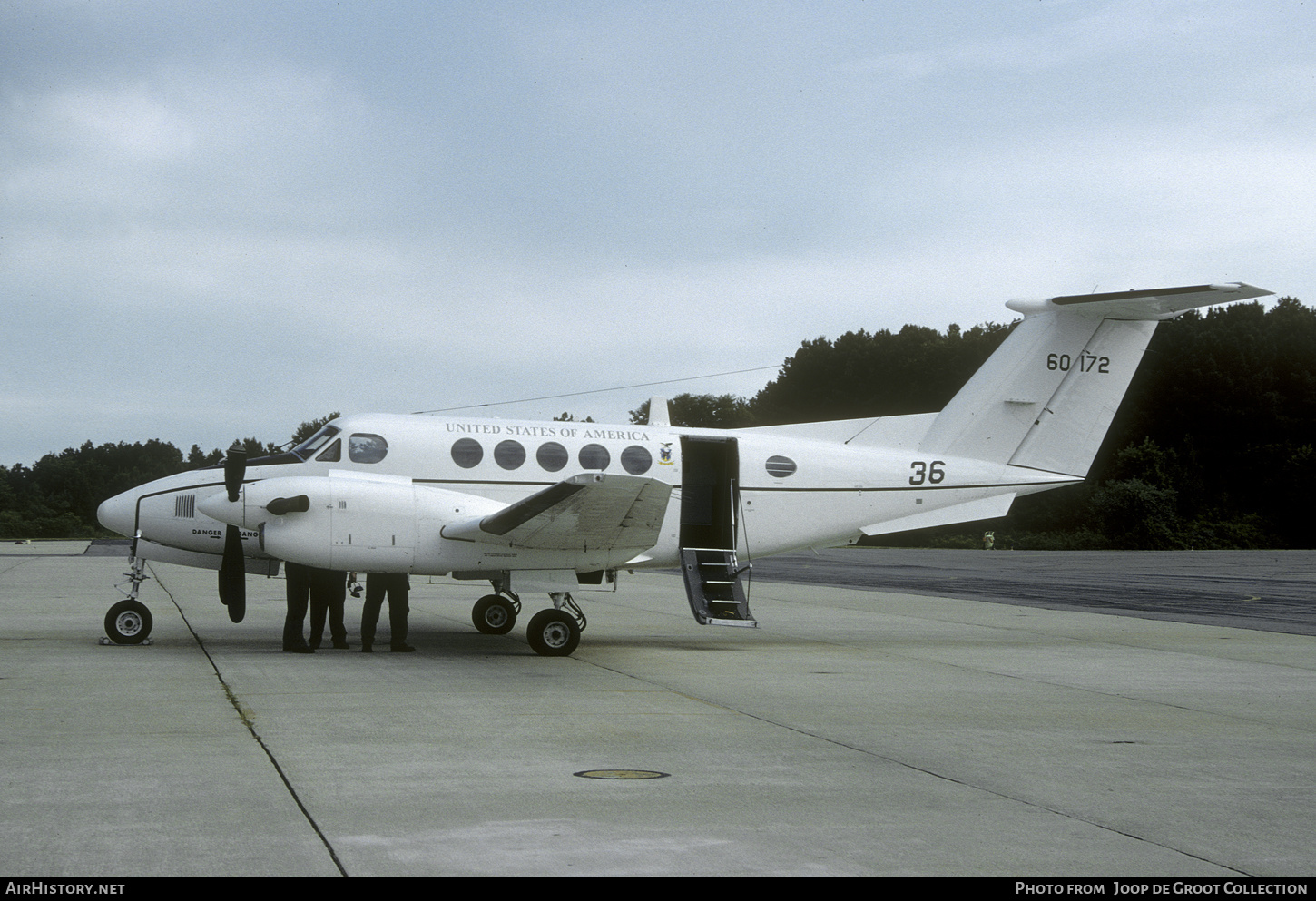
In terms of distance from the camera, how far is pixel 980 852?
511 centimetres

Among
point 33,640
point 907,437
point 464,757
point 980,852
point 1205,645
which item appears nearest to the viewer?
point 980,852

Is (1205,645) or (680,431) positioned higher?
(680,431)

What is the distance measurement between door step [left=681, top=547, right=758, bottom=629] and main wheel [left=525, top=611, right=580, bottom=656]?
56.4 inches

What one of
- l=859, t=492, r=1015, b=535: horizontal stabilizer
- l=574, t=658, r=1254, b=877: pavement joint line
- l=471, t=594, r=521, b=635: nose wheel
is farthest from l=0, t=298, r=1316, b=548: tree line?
l=574, t=658, r=1254, b=877: pavement joint line

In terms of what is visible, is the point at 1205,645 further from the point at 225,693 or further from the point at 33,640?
the point at 33,640

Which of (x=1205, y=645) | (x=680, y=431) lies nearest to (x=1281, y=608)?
(x=1205, y=645)

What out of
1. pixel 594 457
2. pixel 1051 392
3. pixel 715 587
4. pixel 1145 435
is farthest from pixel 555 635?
pixel 1145 435

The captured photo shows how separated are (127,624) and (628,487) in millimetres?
6249

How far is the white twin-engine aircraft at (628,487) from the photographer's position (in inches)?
501

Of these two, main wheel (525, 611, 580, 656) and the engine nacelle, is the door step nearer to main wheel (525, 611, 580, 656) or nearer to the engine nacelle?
main wheel (525, 611, 580, 656)

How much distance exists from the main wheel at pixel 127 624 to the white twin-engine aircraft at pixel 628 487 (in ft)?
0.07

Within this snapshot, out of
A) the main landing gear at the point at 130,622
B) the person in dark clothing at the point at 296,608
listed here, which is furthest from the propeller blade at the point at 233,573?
the main landing gear at the point at 130,622

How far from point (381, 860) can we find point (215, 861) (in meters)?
0.68

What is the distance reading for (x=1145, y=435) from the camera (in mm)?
64562
